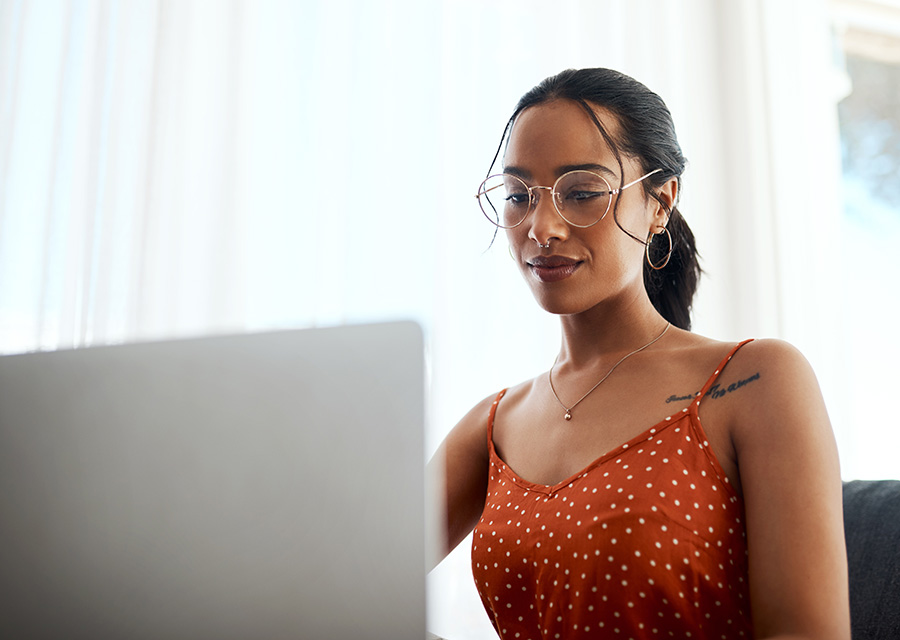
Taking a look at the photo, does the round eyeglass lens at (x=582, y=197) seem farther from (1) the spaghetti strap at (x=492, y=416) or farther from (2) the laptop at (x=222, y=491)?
(2) the laptop at (x=222, y=491)

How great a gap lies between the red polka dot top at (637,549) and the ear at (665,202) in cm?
27

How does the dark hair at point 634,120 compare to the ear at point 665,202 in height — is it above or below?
above

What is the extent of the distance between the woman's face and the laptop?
62cm

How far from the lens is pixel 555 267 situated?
108 centimetres

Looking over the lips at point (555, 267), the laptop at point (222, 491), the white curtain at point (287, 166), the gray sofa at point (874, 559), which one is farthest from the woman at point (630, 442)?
the white curtain at point (287, 166)

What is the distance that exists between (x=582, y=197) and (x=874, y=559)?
611mm

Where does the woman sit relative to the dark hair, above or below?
below

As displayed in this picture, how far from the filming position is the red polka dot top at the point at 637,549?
879mm

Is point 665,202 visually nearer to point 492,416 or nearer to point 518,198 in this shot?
point 518,198

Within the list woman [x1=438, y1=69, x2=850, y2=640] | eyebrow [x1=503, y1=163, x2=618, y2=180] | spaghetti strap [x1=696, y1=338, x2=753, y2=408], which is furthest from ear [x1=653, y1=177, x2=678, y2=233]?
spaghetti strap [x1=696, y1=338, x2=753, y2=408]

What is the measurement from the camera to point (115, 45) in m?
1.82

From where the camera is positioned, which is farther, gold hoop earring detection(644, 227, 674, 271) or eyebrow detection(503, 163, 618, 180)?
gold hoop earring detection(644, 227, 674, 271)

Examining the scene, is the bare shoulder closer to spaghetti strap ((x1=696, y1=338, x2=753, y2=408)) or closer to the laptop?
spaghetti strap ((x1=696, y1=338, x2=753, y2=408))

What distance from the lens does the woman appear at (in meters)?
0.85
